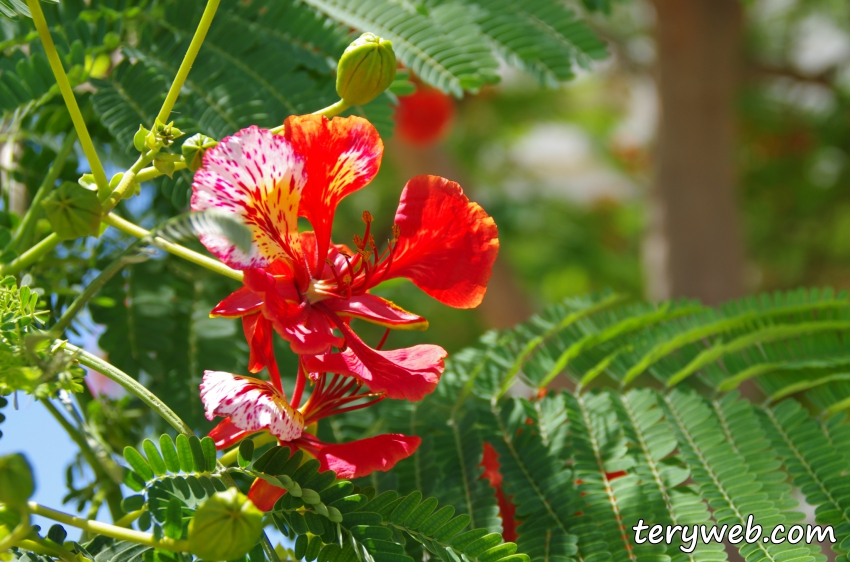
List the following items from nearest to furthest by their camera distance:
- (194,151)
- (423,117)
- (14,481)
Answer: (14,481)
(194,151)
(423,117)

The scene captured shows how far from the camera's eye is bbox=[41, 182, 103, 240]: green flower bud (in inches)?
16.3

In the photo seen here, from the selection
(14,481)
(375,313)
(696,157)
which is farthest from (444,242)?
(696,157)

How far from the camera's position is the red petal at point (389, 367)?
1.55ft

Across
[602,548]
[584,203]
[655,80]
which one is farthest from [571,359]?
[584,203]

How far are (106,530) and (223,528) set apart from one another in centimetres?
8

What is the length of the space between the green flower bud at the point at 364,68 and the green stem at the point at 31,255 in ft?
0.64

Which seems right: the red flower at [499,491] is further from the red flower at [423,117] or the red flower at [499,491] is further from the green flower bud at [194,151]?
the red flower at [423,117]

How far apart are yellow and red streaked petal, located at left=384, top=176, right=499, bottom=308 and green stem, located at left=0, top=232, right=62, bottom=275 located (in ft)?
0.68

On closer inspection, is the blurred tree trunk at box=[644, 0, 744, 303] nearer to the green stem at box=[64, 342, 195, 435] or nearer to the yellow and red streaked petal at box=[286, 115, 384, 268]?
the yellow and red streaked petal at box=[286, 115, 384, 268]

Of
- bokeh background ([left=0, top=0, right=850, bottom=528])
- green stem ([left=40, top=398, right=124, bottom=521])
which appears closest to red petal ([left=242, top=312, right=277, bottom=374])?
green stem ([left=40, top=398, right=124, bottom=521])

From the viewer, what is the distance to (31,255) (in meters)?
0.50

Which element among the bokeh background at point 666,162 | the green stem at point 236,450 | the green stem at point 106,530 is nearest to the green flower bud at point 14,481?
the green stem at point 106,530

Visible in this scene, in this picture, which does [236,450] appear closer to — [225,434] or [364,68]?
[225,434]

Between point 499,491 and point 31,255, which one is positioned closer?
point 31,255
